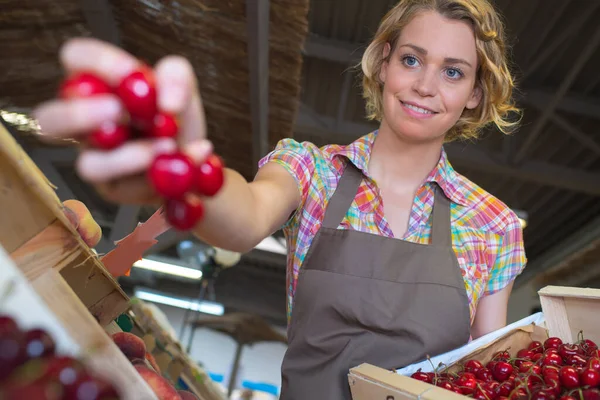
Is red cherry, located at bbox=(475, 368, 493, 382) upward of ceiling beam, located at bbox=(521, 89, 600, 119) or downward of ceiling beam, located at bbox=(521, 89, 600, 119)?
upward

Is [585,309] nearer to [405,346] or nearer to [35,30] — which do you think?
[405,346]

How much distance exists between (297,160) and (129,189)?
32.9 inches

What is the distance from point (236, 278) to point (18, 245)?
13.8 metres

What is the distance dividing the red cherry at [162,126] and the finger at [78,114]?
0.03 m

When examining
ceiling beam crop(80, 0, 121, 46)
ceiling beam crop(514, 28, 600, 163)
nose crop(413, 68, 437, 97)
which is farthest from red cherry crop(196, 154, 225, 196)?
ceiling beam crop(514, 28, 600, 163)

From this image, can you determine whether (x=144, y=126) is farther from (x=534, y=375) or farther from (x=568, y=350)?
(x=568, y=350)

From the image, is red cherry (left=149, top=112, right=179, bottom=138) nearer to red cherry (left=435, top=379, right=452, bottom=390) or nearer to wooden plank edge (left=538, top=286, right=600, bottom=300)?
red cherry (left=435, top=379, right=452, bottom=390)

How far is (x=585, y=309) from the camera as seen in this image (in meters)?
1.45

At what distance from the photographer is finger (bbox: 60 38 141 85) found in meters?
0.52

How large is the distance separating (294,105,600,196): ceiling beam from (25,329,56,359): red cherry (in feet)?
20.1

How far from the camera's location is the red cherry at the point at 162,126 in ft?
1.77

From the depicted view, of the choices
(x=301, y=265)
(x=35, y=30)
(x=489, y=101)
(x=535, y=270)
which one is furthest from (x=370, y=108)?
(x=535, y=270)

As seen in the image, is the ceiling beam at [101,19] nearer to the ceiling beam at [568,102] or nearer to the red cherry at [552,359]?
the red cherry at [552,359]

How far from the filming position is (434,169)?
1659 millimetres
